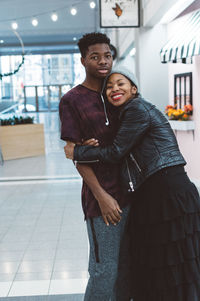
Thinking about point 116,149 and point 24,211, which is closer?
point 116,149

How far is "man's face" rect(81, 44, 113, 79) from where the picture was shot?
5.45 ft

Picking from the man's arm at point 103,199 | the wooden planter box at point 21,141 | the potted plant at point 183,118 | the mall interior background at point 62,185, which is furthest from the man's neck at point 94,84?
the wooden planter box at point 21,141

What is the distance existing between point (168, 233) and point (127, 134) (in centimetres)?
45

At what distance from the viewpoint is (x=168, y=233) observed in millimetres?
1659

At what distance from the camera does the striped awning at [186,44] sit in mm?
5207

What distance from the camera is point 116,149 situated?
1.59m

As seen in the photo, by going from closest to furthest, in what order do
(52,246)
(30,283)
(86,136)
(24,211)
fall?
1. (86,136)
2. (30,283)
3. (52,246)
4. (24,211)

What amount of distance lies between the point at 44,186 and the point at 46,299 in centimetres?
375

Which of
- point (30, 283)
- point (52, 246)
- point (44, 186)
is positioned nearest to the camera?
point (30, 283)

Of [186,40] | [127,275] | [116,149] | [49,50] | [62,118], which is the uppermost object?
[49,50]

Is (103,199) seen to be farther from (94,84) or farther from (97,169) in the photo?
(94,84)

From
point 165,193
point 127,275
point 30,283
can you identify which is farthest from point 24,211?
point 165,193

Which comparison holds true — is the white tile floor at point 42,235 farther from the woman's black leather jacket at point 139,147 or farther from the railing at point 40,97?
the railing at point 40,97

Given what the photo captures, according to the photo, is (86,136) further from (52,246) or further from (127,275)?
(52,246)
